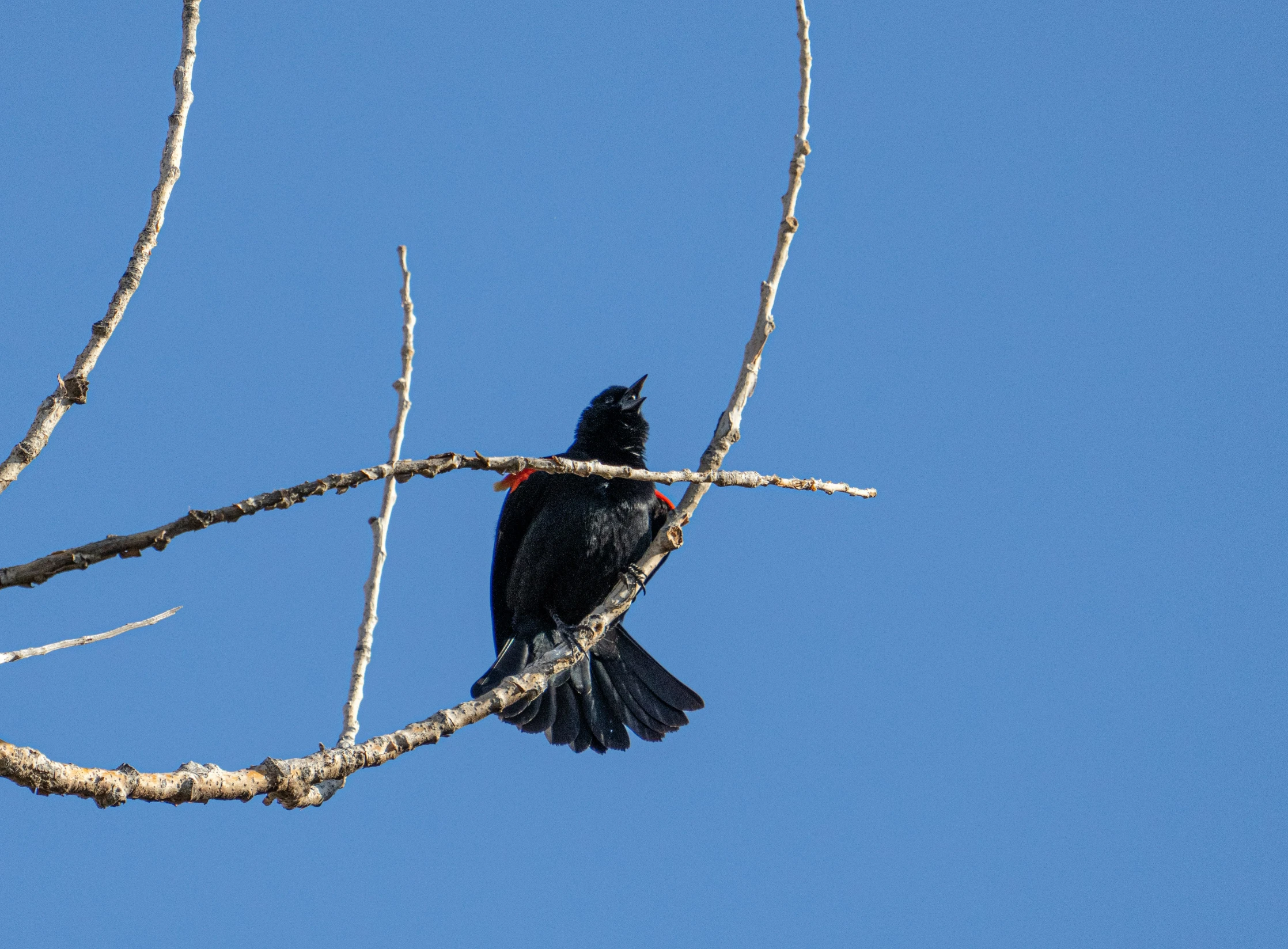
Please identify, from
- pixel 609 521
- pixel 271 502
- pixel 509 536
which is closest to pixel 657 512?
pixel 609 521

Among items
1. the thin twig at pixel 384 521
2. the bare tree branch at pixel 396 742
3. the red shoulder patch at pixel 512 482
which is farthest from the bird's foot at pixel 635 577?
the red shoulder patch at pixel 512 482

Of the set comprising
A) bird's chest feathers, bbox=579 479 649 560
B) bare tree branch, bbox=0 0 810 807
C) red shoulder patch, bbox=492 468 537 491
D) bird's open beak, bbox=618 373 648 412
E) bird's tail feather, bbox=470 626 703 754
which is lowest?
bare tree branch, bbox=0 0 810 807

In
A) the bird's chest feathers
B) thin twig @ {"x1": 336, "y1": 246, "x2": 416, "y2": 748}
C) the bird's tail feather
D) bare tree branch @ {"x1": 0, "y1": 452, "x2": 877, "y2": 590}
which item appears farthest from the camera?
the bird's chest feathers

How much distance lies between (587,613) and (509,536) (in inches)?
28.6

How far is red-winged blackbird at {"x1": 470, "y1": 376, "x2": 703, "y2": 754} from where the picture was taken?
18.1 ft

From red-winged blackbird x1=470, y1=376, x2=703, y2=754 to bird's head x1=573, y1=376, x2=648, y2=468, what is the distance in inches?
5.3

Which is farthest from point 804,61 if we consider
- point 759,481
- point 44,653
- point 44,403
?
point 44,653

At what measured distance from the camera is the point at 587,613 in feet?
19.2

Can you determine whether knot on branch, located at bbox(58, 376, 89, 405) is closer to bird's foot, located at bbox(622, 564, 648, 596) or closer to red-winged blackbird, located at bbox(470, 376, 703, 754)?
bird's foot, located at bbox(622, 564, 648, 596)

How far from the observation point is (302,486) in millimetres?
2059

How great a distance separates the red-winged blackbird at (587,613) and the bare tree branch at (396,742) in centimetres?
178

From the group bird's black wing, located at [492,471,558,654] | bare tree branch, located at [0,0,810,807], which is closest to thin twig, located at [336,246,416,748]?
bare tree branch, located at [0,0,810,807]

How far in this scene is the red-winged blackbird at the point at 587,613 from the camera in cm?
550

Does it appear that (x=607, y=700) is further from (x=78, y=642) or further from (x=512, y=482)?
(x=78, y=642)
